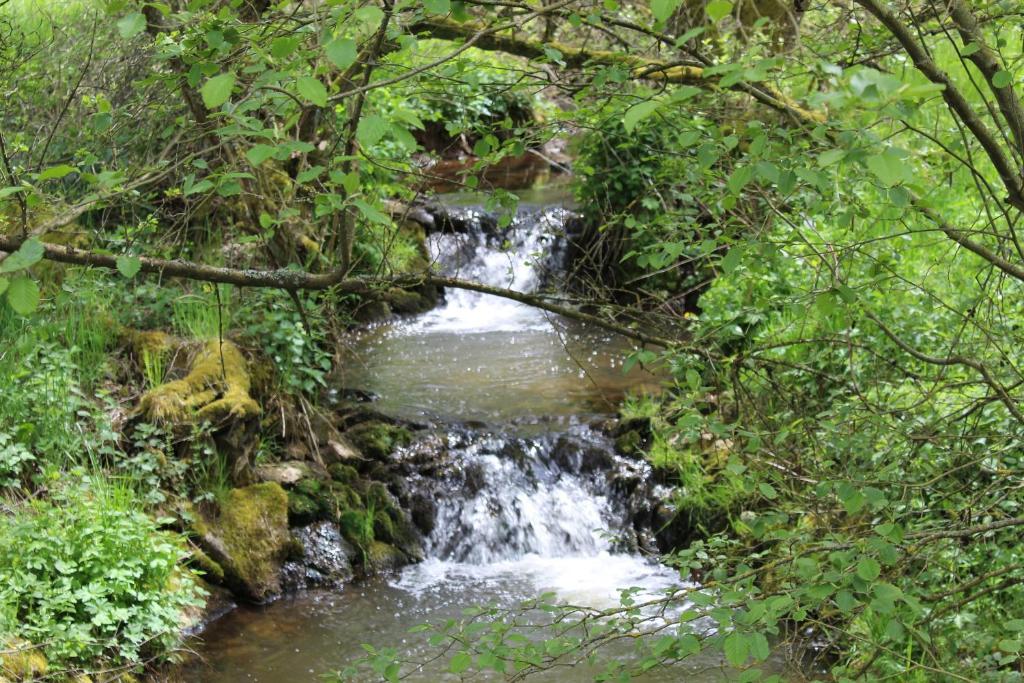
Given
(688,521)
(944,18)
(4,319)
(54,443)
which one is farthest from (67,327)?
(944,18)

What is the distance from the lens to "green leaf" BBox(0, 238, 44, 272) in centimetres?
199

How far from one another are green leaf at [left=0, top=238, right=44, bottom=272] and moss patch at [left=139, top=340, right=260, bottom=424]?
361 cm

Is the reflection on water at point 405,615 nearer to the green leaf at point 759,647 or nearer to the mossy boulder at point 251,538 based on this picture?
the mossy boulder at point 251,538

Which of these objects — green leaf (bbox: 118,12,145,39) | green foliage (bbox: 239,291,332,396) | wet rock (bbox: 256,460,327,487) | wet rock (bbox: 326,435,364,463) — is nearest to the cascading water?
wet rock (bbox: 326,435,364,463)

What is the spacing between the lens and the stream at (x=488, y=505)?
539 centimetres

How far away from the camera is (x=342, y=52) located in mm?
1726

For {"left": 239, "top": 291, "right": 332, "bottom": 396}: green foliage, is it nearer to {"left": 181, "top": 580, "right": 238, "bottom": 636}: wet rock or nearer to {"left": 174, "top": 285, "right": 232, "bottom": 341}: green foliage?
{"left": 174, "top": 285, "right": 232, "bottom": 341}: green foliage

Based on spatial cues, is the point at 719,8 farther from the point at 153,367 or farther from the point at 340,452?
the point at 340,452

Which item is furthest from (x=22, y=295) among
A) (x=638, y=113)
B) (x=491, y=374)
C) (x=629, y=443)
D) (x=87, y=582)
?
(x=491, y=374)

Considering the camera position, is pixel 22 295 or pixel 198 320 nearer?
pixel 22 295

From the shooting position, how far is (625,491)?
7.04m

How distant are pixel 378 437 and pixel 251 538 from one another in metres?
1.51

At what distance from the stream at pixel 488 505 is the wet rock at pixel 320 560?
116 mm

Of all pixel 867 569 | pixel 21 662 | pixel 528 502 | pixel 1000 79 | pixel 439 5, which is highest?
pixel 439 5
